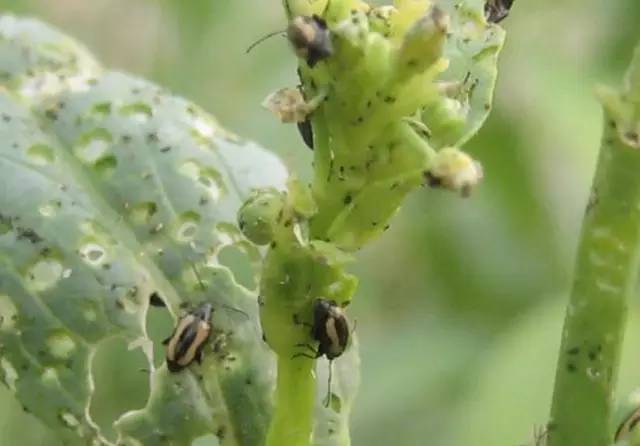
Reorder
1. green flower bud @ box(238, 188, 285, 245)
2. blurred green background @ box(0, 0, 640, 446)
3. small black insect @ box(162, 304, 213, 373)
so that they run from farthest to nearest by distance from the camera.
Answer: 1. blurred green background @ box(0, 0, 640, 446)
2. small black insect @ box(162, 304, 213, 373)
3. green flower bud @ box(238, 188, 285, 245)

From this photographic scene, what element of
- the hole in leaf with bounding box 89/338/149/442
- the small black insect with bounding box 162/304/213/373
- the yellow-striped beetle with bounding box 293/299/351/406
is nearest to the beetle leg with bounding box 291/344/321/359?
the yellow-striped beetle with bounding box 293/299/351/406

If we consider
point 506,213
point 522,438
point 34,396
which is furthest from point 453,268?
point 34,396

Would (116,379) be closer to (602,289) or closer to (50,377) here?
(50,377)

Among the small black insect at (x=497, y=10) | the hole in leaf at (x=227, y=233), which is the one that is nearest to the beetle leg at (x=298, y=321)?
the small black insect at (x=497, y=10)

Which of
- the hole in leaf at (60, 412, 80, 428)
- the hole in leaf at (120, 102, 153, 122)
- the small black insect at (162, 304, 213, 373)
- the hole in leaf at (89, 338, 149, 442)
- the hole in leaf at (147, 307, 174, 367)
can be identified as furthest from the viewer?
the hole in leaf at (89, 338, 149, 442)

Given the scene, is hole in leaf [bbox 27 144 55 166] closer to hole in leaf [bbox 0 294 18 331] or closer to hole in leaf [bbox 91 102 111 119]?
hole in leaf [bbox 91 102 111 119]

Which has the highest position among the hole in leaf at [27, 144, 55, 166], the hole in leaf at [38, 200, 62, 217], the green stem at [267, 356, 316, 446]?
the hole in leaf at [27, 144, 55, 166]

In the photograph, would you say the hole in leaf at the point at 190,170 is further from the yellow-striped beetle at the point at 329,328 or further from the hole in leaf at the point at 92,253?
the yellow-striped beetle at the point at 329,328
